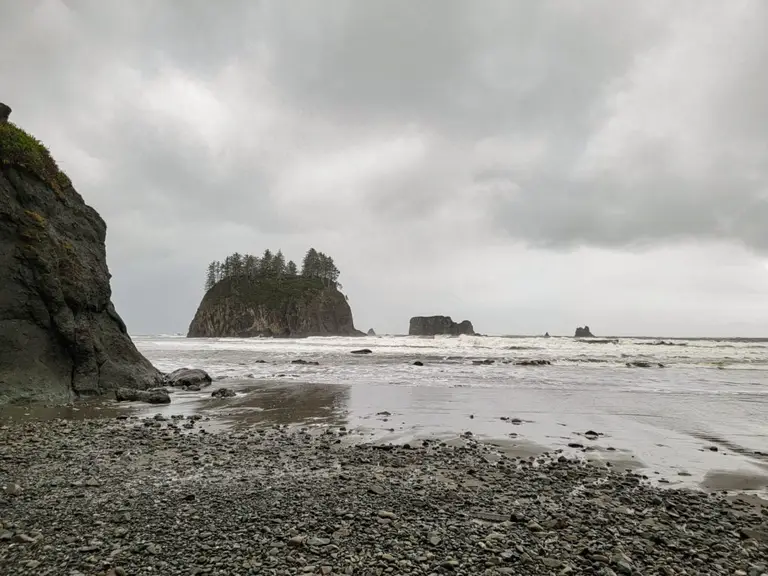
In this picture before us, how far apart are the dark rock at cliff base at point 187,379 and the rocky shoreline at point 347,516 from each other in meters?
13.1

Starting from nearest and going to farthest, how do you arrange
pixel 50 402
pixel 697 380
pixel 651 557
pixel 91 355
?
pixel 651 557 < pixel 50 402 < pixel 91 355 < pixel 697 380

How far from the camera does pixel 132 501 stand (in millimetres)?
6645

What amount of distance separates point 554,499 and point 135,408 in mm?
15353

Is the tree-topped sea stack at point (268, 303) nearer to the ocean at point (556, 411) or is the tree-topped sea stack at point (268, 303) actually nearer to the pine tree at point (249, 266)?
the pine tree at point (249, 266)

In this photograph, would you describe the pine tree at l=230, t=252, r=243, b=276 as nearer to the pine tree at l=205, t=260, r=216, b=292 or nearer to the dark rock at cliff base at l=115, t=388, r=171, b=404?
the pine tree at l=205, t=260, r=216, b=292

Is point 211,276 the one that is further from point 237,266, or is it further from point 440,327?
point 440,327

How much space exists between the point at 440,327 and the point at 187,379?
141319 mm

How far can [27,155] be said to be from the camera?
1858 cm

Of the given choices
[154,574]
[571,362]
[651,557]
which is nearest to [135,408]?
[154,574]

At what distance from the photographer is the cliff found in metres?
16.2

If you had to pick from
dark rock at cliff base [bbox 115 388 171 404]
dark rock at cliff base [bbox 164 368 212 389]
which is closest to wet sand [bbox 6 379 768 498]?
dark rock at cliff base [bbox 115 388 171 404]

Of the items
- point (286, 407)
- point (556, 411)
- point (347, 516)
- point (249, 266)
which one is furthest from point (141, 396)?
point (249, 266)

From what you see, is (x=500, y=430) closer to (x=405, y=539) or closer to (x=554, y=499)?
(x=554, y=499)

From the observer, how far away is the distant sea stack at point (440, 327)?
15912 cm
